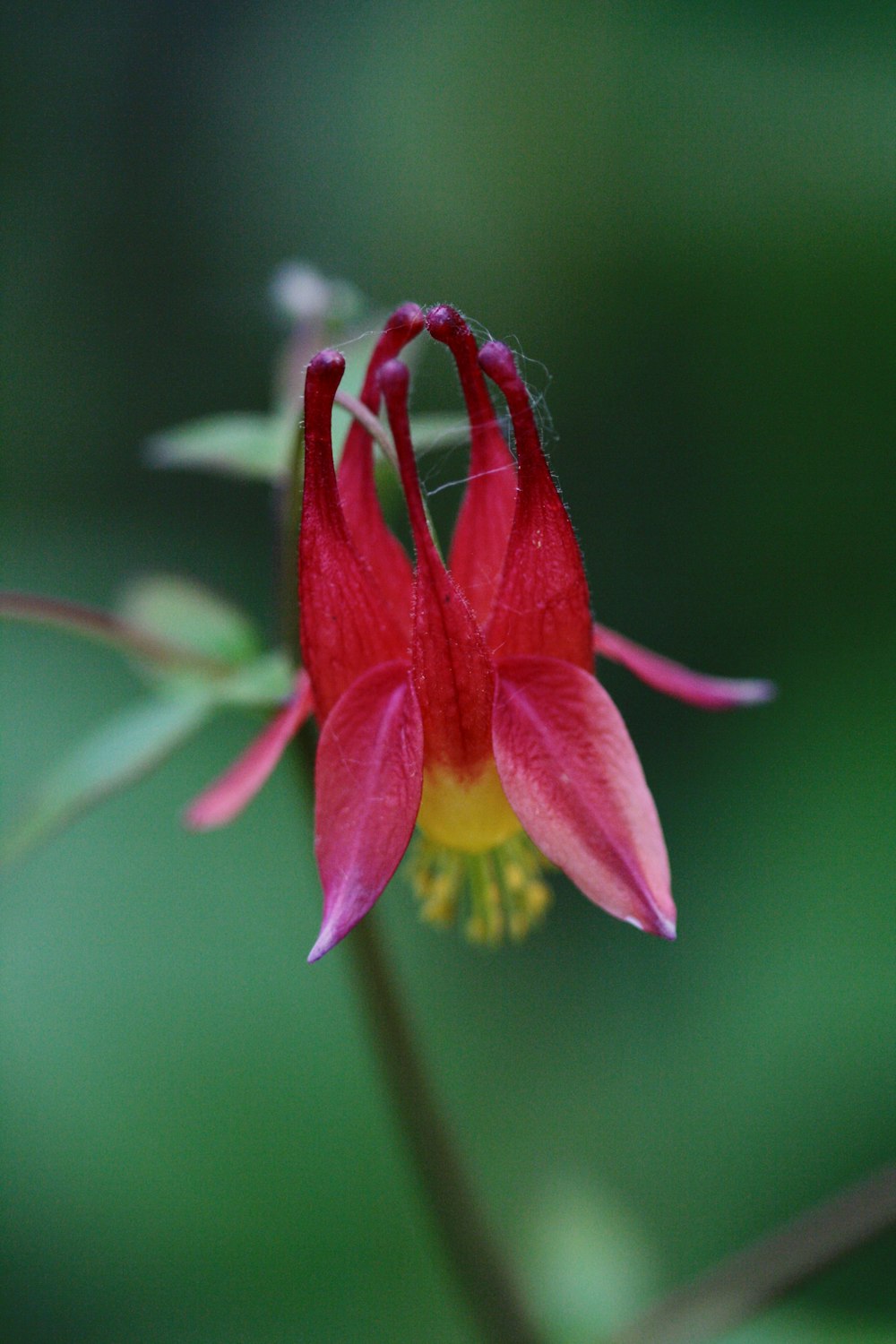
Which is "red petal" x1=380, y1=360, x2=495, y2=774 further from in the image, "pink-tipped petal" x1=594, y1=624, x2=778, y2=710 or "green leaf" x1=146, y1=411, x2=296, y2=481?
"green leaf" x1=146, y1=411, x2=296, y2=481

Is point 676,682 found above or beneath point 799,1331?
above

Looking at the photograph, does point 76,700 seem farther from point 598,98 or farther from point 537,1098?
point 598,98

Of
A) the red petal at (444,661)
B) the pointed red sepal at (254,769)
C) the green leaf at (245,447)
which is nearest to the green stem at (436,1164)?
the pointed red sepal at (254,769)

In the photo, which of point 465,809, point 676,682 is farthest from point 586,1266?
point 465,809

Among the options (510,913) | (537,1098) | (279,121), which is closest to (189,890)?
(537,1098)

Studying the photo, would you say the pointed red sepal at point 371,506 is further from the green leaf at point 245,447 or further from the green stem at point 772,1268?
the green stem at point 772,1268

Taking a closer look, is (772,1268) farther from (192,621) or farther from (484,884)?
(192,621)

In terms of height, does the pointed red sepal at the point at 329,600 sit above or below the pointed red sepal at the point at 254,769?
above
